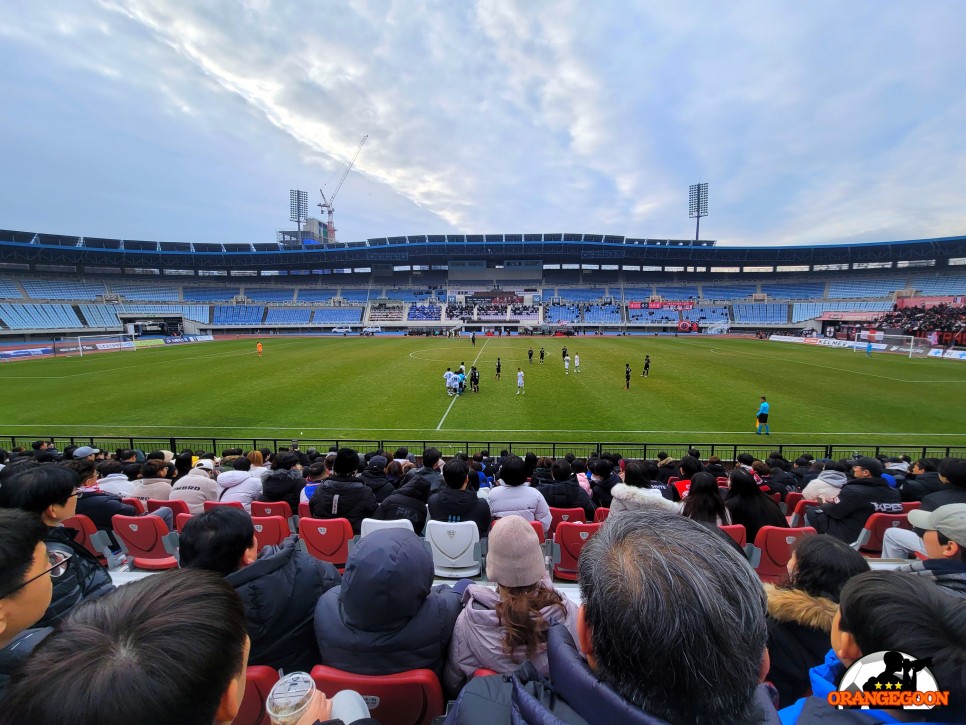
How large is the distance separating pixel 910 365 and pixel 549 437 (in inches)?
1346

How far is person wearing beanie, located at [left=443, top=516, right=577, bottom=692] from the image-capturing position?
8.35ft

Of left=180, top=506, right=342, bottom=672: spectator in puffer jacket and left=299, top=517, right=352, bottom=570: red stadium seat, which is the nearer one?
left=180, top=506, right=342, bottom=672: spectator in puffer jacket

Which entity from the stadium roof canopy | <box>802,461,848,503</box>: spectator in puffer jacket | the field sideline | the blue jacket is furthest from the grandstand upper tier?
the blue jacket

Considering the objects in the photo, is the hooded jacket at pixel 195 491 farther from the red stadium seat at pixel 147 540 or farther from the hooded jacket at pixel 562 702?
the hooded jacket at pixel 562 702

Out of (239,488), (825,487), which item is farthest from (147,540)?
(825,487)

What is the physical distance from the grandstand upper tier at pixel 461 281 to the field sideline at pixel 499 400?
40.6 meters

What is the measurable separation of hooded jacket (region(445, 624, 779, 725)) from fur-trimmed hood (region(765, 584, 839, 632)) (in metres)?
1.49

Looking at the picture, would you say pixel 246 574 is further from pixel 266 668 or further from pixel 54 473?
pixel 54 473

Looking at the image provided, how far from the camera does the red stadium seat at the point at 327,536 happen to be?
16.8 feet

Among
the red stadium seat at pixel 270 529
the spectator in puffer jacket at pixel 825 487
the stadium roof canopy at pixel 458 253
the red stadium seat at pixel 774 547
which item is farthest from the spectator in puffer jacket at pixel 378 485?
the stadium roof canopy at pixel 458 253

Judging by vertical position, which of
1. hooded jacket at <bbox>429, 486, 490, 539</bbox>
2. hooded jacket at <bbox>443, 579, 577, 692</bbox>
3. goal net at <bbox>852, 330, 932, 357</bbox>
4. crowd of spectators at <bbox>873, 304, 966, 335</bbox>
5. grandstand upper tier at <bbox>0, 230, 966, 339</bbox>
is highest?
grandstand upper tier at <bbox>0, 230, 966, 339</bbox>

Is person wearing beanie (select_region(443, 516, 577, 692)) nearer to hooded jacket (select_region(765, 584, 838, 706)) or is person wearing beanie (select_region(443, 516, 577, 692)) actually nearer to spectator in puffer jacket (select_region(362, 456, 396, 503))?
hooded jacket (select_region(765, 584, 838, 706))

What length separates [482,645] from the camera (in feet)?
8.62

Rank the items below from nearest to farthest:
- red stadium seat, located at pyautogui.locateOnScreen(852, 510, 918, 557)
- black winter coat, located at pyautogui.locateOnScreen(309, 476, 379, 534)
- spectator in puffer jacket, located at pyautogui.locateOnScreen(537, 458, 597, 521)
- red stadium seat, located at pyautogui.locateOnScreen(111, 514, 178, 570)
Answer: red stadium seat, located at pyautogui.locateOnScreen(111, 514, 178, 570) → red stadium seat, located at pyautogui.locateOnScreen(852, 510, 918, 557) → black winter coat, located at pyautogui.locateOnScreen(309, 476, 379, 534) → spectator in puffer jacket, located at pyautogui.locateOnScreen(537, 458, 597, 521)
